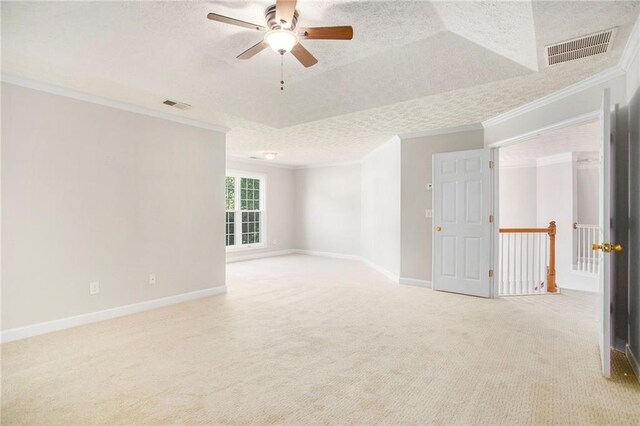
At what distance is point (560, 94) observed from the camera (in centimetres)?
347

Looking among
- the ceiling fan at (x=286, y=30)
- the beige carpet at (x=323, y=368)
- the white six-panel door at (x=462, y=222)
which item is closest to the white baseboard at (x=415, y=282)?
the white six-panel door at (x=462, y=222)

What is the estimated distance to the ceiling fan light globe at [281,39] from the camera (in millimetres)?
2137

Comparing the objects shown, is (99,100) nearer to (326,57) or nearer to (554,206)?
(326,57)

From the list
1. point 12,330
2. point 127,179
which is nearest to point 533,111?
point 127,179

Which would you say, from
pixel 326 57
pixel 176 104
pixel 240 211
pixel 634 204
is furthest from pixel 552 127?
pixel 240 211

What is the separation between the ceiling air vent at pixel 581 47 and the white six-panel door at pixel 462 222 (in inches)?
80.3

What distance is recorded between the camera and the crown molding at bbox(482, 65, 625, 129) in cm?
295

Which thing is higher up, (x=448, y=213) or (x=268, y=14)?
(x=268, y=14)

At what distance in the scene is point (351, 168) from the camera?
8.14 metres

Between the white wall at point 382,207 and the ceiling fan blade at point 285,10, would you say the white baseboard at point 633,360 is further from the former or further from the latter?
the ceiling fan blade at point 285,10

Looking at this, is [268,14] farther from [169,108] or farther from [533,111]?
[533,111]

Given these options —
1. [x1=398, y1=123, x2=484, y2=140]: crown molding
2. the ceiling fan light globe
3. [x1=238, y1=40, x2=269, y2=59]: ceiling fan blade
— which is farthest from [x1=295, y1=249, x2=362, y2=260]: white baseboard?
the ceiling fan light globe

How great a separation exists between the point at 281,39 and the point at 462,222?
150 inches

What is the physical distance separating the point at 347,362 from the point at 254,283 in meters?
3.15
